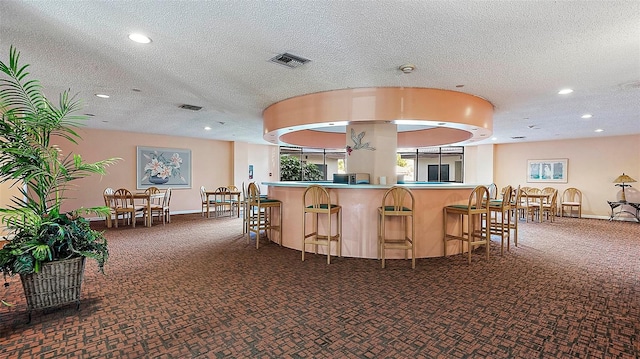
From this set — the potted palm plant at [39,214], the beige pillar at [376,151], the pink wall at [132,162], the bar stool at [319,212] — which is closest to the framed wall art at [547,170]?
the beige pillar at [376,151]

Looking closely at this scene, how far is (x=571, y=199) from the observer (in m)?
9.61

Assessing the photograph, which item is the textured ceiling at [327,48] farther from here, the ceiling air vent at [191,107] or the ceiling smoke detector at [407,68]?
the ceiling air vent at [191,107]

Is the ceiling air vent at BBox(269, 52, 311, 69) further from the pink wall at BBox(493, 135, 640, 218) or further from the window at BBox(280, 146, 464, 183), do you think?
the pink wall at BBox(493, 135, 640, 218)

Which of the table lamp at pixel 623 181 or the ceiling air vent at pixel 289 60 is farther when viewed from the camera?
the table lamp at pixel 623 181

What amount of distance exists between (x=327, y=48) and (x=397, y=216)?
8.10 feet

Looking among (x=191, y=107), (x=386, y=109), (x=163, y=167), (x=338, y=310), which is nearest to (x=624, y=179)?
(x=386, y=109)

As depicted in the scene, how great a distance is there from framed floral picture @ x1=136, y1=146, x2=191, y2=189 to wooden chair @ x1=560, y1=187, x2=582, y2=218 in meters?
11.9

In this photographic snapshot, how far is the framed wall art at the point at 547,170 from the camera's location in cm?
973

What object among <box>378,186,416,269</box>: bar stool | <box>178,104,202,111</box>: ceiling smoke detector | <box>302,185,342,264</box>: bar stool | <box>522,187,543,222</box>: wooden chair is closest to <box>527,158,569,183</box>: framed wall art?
<box>522,187,543,222</box>: wooden chair

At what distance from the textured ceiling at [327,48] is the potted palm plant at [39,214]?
A: 77 centimetres

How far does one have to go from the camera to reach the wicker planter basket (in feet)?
8.16

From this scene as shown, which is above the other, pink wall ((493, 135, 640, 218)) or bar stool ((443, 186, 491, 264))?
pink wall ((493, 135, 640, 218))

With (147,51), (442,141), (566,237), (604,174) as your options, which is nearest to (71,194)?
(147,51)

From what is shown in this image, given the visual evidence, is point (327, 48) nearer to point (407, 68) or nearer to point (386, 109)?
point (407, 68)
